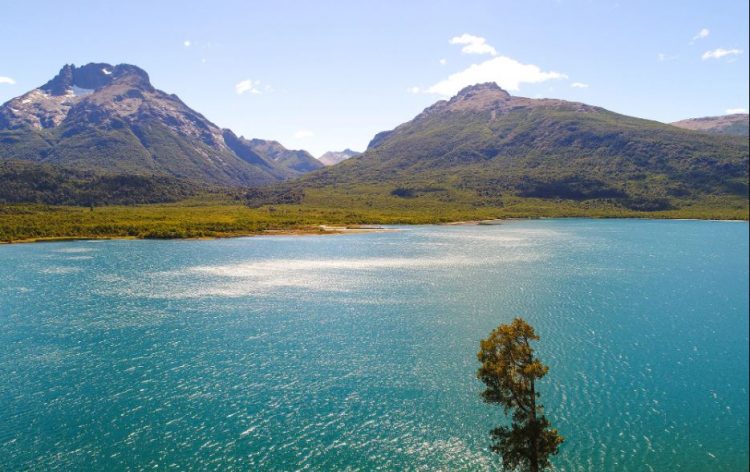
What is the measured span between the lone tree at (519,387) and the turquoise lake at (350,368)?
907cm

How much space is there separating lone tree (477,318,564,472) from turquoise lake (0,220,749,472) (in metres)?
9.07

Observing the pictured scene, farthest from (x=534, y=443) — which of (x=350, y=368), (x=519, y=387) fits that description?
(x=350, y=368)

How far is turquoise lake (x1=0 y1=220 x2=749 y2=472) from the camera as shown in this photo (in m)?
45.0

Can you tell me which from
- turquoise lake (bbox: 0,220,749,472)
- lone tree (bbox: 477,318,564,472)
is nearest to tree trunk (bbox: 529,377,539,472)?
lone tree (bbox: 477,318,564,472)

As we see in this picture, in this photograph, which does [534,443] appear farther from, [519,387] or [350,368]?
[350,368]

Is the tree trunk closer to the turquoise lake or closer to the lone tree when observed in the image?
the lone tree

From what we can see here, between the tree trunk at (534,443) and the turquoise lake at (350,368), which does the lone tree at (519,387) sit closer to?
the tree trunk at (534,443)

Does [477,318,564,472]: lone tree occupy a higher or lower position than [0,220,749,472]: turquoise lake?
higher

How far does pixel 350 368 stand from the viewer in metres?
64.6

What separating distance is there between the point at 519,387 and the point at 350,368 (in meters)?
33.3

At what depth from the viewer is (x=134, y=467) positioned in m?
41.7

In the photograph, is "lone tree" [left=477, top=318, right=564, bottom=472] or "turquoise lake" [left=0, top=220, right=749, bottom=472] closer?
"lone tree" [left=477, top=318, right=564, bottom=472]

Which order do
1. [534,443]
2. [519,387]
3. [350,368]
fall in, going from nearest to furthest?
[534,443] < [519,387] < [350,368]

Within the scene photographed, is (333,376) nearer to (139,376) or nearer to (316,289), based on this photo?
(139,376)
